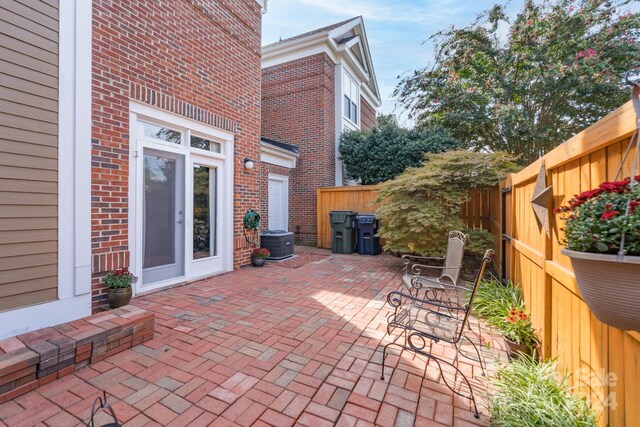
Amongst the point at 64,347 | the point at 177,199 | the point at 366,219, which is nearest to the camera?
the point at 64,347

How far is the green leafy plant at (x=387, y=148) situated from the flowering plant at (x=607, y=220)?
338 inches

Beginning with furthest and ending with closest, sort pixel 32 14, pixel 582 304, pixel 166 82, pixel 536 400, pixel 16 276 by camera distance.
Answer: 1. pixel 166 82
2. pixel 32 14
3. pixel 16 276
4. pixel 536 400
5. pixel 582 304

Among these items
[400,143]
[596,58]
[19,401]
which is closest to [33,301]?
[19,401]

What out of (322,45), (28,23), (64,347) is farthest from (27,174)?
(322,45)

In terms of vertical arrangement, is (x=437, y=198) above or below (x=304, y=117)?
below

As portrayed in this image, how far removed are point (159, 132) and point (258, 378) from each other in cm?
387

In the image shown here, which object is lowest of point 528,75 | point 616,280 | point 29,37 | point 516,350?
point 516,350

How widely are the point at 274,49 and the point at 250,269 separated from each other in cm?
830

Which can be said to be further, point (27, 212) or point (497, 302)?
point (497, 302)

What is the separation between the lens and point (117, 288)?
3430 millimetres

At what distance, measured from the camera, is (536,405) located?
177 cm

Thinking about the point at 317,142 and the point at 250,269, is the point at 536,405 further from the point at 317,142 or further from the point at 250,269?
the point at 317,142

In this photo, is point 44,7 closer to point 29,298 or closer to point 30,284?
point 30,284

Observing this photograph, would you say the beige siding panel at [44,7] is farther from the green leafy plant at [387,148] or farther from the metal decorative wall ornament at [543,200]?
the green leafy plant at [387,148]
